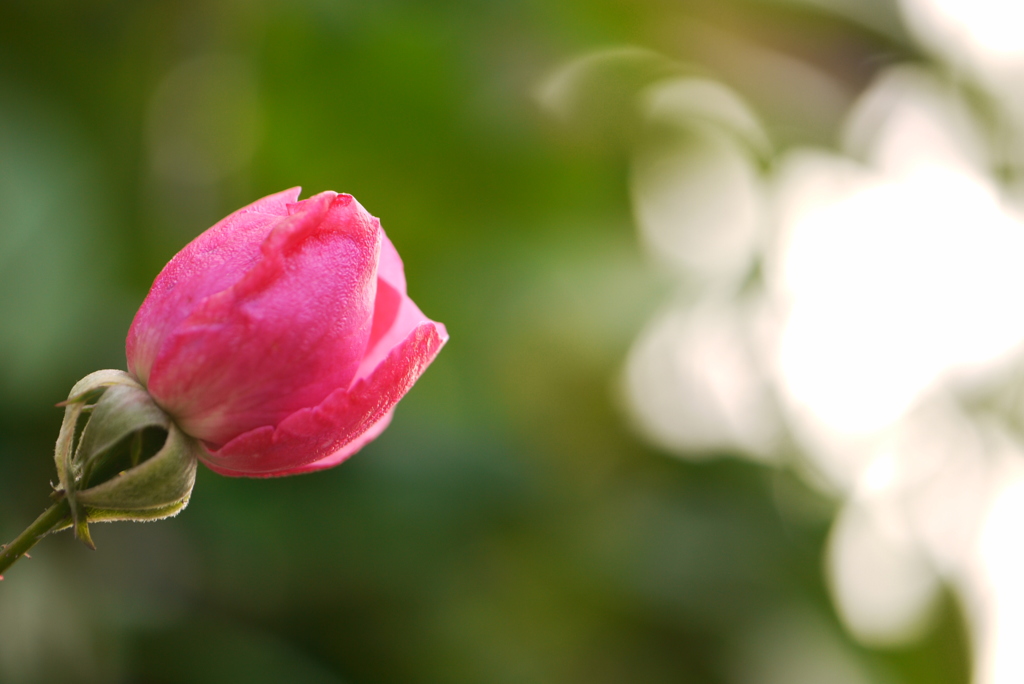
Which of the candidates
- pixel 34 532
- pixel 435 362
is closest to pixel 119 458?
pixel 34 532

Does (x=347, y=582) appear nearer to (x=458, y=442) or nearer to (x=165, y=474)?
(x=458, y=442)

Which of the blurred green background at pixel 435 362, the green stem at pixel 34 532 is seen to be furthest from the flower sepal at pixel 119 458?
Answer: the blurred green background at pixel 435 362

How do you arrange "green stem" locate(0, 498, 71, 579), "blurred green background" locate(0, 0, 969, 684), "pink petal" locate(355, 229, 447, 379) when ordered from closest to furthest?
"green stem" locate(0, 498, 71, 579), "pink petal" locate(355, 229, 447, 379), "blurred green background" locate(0, 0, 969, 684)

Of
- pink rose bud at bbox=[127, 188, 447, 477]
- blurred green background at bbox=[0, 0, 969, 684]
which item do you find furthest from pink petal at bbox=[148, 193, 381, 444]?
blurred green background at bbox=[0, 0, 969, 684]

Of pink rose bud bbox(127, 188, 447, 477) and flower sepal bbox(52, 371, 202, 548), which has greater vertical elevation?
pink rose bud bbox(127, 188, 447, 477)

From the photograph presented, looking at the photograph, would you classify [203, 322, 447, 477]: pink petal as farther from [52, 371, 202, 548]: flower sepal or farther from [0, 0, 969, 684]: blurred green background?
[0, 0, 969, 684]: blurred green background

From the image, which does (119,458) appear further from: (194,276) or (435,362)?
(435,362)

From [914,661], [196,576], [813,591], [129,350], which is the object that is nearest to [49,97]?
[196,576]

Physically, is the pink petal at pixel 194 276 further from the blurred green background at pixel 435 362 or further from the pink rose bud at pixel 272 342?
the blurred green background at pixel 435 362
